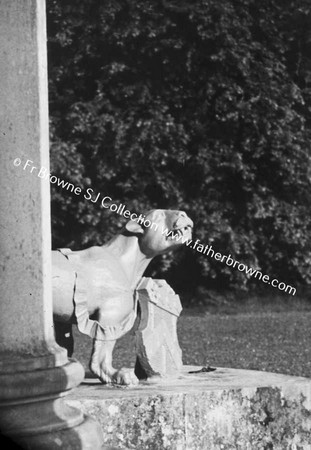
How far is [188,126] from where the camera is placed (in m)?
14.5

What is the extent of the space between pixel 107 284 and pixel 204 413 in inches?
31.9

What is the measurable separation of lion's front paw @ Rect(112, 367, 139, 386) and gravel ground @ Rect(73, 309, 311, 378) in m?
3.48

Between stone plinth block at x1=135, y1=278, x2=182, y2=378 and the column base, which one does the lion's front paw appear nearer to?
stone plinth block at x1=135, y1=278, x2=182, y2=378

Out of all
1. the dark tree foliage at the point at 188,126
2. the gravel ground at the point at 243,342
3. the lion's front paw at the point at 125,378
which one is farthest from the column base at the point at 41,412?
the dark tree foliage at the point at 188,126

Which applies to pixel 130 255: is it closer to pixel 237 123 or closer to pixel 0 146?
pixel 0 146

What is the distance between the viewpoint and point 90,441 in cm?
312

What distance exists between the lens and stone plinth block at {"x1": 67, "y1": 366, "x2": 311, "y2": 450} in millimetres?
4078

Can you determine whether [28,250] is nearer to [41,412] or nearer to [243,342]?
[41,412]

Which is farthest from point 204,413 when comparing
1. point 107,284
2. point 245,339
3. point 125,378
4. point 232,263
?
point 232,263

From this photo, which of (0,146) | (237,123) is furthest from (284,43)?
(0,146)

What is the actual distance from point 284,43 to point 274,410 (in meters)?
11.4

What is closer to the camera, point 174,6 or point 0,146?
point 0,146

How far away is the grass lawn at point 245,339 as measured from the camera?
9.31 m

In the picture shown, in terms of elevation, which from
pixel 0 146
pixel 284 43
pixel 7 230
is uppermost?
pixel 284 43
